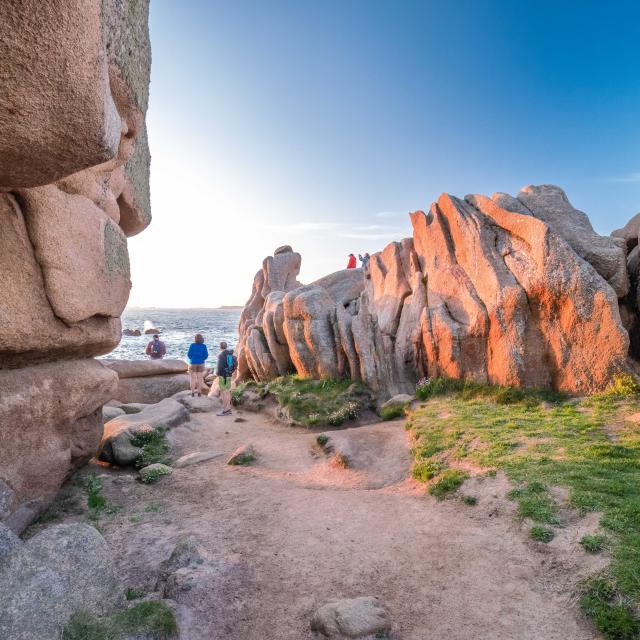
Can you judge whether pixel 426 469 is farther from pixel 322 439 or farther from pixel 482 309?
pixel 482 309

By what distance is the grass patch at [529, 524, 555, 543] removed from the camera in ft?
28.6

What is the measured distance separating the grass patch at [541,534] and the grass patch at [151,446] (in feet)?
43.9

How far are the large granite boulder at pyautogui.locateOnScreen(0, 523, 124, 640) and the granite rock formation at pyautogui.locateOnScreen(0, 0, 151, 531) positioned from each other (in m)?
3.89

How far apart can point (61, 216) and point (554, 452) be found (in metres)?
15.4

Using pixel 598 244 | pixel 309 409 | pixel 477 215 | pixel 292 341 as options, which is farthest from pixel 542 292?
pixel 292 341

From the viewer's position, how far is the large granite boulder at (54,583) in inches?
211

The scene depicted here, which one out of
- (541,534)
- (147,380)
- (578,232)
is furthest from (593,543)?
(147,380)

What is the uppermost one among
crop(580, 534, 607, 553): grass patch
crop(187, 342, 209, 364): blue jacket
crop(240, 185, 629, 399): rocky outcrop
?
crop(240, 185, 629, 399): rocky outcrop

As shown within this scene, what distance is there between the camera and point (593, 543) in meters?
8.00

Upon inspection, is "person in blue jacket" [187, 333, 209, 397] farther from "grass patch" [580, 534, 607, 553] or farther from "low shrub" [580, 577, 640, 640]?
"low shrub" [580, 577, 640, 640]

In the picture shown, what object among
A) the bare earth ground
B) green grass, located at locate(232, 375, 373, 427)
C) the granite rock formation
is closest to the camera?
the granite rock formation

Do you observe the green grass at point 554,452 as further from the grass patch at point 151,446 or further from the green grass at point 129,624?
the grass patch at point 151,446

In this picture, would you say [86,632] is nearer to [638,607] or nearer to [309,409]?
[638,607]

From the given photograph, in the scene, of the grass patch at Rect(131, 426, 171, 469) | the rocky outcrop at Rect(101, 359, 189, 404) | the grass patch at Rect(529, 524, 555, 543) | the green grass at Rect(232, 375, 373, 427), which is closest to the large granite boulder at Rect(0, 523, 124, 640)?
the grass patch at Rect(529, 524, 555, 543)
